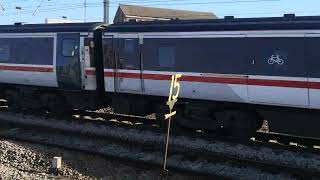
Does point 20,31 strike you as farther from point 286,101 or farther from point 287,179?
point 287,179

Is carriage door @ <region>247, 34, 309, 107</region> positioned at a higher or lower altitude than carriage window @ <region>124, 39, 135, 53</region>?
lower

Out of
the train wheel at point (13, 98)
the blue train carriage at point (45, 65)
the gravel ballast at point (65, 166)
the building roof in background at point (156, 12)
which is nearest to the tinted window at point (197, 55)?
the blue train carriage at point (45, 65)

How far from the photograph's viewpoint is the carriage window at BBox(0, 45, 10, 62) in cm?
1911

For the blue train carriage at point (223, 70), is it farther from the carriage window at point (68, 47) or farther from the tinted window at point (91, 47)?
the carriage window at point (68, 47)

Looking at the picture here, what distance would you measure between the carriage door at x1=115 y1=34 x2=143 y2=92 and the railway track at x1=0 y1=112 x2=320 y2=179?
1.32 m

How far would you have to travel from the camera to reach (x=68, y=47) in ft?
56.1

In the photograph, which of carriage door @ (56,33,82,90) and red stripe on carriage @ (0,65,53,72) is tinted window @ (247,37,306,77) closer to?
carriage door @ (56,33,82,90)

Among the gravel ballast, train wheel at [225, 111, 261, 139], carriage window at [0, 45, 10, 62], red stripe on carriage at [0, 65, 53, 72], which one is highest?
carriage window at [0, 45, 10, 62]

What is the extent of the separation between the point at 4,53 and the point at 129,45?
6.12 m

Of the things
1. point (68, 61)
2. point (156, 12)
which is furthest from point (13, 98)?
point (156, 12)

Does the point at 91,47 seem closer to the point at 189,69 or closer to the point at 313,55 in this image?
the point at 189,69

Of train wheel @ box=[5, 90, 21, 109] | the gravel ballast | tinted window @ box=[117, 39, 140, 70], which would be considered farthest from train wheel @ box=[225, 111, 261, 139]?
train wheel @ box=[5, 90, 21, 109]

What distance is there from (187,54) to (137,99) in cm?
234

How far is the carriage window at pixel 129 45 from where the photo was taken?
15.5 m
